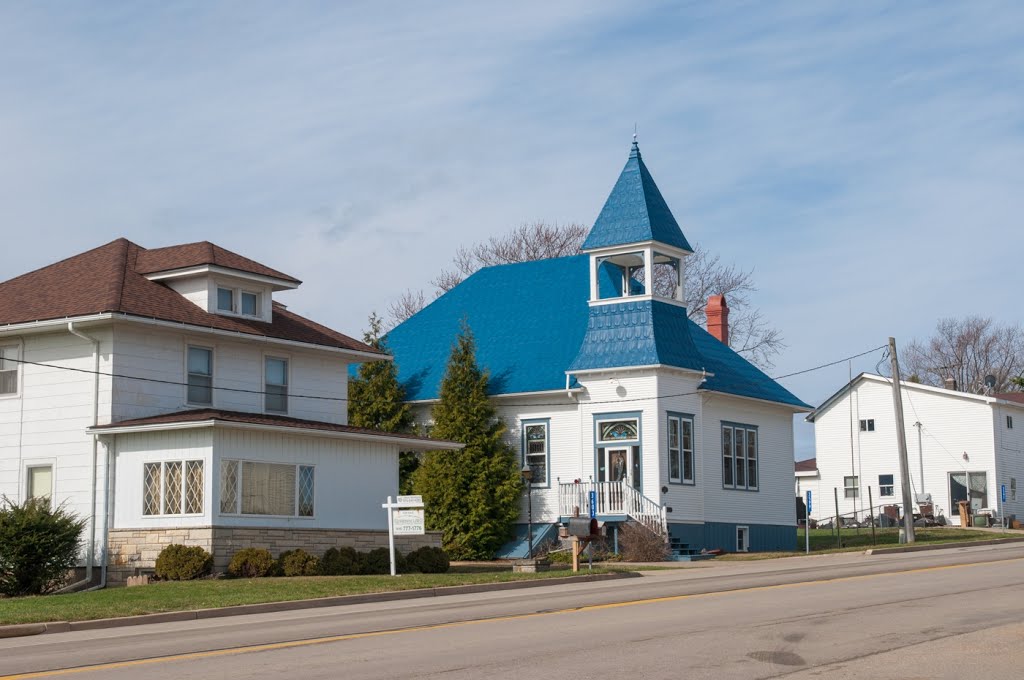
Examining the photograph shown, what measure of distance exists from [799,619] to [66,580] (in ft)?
66.5

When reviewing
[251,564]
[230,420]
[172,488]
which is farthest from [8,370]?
[251,564]

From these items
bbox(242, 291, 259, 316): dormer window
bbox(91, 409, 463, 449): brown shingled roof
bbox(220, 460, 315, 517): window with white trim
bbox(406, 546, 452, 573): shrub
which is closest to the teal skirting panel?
bbox(406, 546, 452, 573): shrub

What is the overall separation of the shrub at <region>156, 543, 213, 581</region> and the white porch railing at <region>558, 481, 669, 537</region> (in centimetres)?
1258

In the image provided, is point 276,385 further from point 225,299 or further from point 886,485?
point 886,485

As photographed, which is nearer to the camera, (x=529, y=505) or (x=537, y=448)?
(x=529, y=505)

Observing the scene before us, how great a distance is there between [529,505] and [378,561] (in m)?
8.33

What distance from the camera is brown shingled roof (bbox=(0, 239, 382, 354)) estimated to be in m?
31.7

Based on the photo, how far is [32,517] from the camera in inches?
1123

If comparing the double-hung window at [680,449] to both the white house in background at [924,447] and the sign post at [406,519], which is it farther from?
the white house in background at [924,447]

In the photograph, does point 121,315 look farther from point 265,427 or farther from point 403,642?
point 403,642

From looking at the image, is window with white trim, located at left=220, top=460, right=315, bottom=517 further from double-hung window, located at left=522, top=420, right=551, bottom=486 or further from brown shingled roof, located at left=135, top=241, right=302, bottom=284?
double-hung window, located at left=522, top=420, right=551, bottom=486

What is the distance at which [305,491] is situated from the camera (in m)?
32.1

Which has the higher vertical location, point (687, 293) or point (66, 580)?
point (687, 293)

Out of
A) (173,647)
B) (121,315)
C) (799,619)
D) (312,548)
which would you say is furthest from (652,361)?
(173,647)
